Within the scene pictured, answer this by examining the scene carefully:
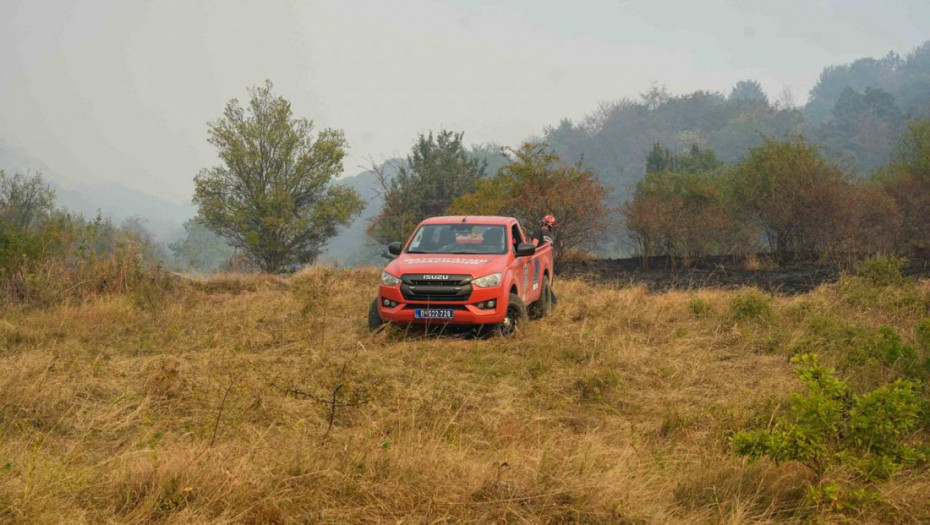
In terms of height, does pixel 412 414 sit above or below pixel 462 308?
below

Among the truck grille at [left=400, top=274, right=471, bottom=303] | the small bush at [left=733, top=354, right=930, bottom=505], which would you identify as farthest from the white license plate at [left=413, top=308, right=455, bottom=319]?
the small bush at [left=733, top=354, right=930, bottom=505]

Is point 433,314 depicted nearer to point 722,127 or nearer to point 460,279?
point 460,279

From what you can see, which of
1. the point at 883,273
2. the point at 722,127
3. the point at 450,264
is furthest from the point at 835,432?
the point at 722,127

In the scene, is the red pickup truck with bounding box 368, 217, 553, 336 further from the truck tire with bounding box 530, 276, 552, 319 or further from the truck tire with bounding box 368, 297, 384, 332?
the truck tire with bounding box 530, 276, 552, 319

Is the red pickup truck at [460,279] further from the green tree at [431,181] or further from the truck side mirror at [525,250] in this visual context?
the green tree at [431,181]

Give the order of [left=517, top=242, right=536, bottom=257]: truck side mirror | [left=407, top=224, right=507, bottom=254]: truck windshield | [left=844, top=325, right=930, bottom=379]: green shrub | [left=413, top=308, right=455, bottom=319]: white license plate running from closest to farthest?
1. [left=844, top=325, right=930, bottom=379]: green shrub
2. [left=413, top=308, right=455, bottom=319]: white license plate
3. [left=517, top=242, right=536, bottom=257]: truck side mirror
4. [left=407, top=224, right=507, bottom=254]: truck windshield

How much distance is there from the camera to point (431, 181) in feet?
168

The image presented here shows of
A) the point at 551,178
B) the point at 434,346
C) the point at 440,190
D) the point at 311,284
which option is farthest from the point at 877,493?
the point at 440,190

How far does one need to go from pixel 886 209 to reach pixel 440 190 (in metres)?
33.6

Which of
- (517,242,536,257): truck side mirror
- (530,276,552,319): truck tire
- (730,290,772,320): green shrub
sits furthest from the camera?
(530,276,552,319): truck tire

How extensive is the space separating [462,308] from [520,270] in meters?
1.40

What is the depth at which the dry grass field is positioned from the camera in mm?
3840

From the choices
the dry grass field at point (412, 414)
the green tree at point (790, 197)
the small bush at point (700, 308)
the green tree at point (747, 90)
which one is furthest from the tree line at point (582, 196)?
the green tree at point (747, 90)

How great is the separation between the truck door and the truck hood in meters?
0.27
